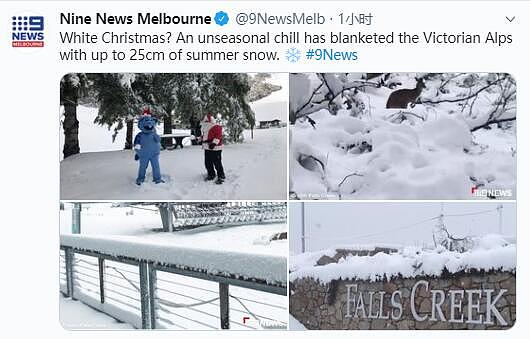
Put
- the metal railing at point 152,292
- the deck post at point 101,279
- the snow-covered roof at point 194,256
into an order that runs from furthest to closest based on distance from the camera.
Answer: the deck post at point 101,279 < the metal railing at point 152,292 < the snow-covered roof at point 194,256

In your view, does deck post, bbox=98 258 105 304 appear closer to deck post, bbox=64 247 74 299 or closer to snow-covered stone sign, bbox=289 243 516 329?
deck post, bbox=64 247 74 299

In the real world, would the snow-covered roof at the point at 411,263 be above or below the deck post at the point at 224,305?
above

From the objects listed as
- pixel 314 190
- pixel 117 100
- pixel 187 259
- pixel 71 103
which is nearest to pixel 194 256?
pixel 187 259

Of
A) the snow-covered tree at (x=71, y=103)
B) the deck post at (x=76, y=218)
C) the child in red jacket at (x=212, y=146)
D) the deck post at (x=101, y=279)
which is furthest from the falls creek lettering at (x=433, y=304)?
the snow-covered tree at (x=71, y=103)

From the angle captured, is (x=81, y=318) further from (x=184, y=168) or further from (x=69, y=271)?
(x=184, y=168)

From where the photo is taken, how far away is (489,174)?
148 inches

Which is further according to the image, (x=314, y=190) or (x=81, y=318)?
(x=81, y=318)

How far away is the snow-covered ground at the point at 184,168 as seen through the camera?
374cm

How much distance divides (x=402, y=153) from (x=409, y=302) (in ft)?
2.79

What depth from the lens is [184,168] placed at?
3779 mm

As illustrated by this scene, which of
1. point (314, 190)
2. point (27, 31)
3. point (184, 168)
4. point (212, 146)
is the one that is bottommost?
point (314, 190)

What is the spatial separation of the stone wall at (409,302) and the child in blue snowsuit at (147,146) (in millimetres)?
1027

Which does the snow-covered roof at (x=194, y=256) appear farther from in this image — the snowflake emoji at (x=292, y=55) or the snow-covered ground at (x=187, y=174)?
the snowflake emoji at (x=292, y=55)

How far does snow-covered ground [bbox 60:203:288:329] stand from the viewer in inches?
144
